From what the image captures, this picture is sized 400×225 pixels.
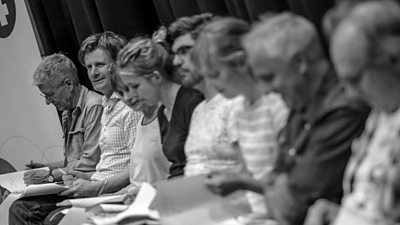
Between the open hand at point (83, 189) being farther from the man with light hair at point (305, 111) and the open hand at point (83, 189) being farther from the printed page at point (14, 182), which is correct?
the man with light hair at point (305, 111)

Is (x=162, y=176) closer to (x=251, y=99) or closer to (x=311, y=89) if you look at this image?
(x=251, y=99)

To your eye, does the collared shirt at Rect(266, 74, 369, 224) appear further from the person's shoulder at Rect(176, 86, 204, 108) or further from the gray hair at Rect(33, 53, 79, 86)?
the gray hair at Rect(33, 53, 79, 86)

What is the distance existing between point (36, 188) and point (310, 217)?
2.37m

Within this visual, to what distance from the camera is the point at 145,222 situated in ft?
7.64

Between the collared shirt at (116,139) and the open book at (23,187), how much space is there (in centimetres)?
29

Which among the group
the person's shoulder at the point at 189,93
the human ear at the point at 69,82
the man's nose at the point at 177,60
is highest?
the man's nose at the point at 177,60

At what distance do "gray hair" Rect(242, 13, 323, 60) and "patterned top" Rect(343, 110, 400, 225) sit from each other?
204 millimetres

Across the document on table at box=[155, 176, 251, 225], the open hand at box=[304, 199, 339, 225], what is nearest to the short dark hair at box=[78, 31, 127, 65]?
the document on table at box=[155, 176, 251, 225]

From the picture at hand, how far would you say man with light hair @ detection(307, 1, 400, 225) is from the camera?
58.3 inches

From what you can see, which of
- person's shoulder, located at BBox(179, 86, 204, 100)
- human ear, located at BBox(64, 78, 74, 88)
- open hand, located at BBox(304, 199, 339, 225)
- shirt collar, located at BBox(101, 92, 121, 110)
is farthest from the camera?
human ear, located at BBox(64, 78, 74, 88)

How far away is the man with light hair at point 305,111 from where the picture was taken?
169cm

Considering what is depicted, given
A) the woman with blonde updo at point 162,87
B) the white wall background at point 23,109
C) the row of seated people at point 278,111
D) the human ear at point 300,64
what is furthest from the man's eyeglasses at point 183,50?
the white wall background at point 23,109

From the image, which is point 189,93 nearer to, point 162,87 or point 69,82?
point 162,87

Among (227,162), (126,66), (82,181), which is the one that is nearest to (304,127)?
(227,162)
